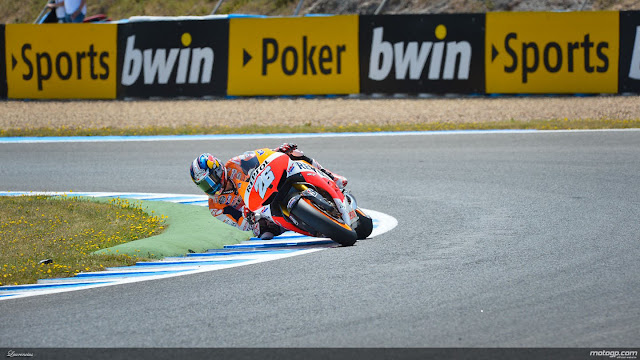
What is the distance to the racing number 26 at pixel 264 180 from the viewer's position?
795 centimetres

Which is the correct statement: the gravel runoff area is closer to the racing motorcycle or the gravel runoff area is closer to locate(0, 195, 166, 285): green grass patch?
locate(0, 195, 166, 285): green grass patch

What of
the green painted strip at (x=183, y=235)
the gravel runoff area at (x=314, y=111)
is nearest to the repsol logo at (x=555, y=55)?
the gravel runoff area at (x=314, y=111)

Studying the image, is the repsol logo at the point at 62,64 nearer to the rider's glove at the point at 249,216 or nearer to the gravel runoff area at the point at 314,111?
the gravel runoff area at the point at 314,111

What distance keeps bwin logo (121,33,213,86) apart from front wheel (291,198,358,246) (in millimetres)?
13200

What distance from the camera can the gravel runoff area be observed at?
691 inches

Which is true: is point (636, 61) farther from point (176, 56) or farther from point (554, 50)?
point (176, 56)

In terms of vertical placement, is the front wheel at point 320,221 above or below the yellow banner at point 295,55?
below

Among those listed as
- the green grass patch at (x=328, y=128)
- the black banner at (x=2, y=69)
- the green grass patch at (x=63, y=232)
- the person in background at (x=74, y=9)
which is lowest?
the green grass patch at (x=63, y=232)

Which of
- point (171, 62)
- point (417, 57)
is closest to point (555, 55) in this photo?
point (417, 57)

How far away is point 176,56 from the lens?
20.4 metres

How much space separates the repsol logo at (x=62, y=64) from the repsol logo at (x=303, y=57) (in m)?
3.67

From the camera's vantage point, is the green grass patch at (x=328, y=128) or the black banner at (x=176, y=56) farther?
the black banner at (x=176, y=56)

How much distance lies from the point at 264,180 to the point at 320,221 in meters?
0.74

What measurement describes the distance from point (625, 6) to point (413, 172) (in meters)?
14.1
